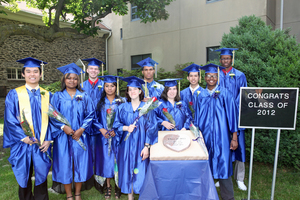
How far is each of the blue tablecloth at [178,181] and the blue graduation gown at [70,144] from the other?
1.07 metres

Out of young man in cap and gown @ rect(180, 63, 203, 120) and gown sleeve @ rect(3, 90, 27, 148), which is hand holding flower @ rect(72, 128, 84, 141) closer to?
gown sleeve @ rect(3, 90, 27, 148)

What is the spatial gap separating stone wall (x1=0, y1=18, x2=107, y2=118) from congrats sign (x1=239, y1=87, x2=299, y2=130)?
10063mm

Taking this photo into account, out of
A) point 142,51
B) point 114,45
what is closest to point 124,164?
point 142,51

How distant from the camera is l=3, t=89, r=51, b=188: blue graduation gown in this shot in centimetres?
277

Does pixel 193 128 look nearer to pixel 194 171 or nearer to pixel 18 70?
pixel 194 171

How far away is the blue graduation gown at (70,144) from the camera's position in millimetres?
2961

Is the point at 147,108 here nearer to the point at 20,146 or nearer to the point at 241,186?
the point at 20,146

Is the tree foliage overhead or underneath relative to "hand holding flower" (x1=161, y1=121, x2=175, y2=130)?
overhead

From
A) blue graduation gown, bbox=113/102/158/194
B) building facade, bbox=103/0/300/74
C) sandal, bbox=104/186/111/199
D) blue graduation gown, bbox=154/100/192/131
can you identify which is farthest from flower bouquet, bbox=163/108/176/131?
building facade, bbox=103/0/300/74

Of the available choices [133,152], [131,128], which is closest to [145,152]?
[133,152]

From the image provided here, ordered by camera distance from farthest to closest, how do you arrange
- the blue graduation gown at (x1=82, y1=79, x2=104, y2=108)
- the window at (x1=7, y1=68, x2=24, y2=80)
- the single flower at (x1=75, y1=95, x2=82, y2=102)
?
1. the window at (x1=7, y1=68, x2=24, y2=80)
2. the blue graduation gown at (x1=82, y1=79, x2=104, y2=108)
3. the single flower at (x1=75, y1=95, x2=82, y2=102)

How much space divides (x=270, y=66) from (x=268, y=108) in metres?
1.60

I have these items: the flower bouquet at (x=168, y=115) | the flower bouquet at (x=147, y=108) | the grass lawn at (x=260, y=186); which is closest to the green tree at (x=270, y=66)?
the grass lawn at (x=260, y=186)

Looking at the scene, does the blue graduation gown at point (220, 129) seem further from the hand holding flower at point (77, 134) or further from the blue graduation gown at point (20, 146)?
the blue graduation gown at point (20, 146)
